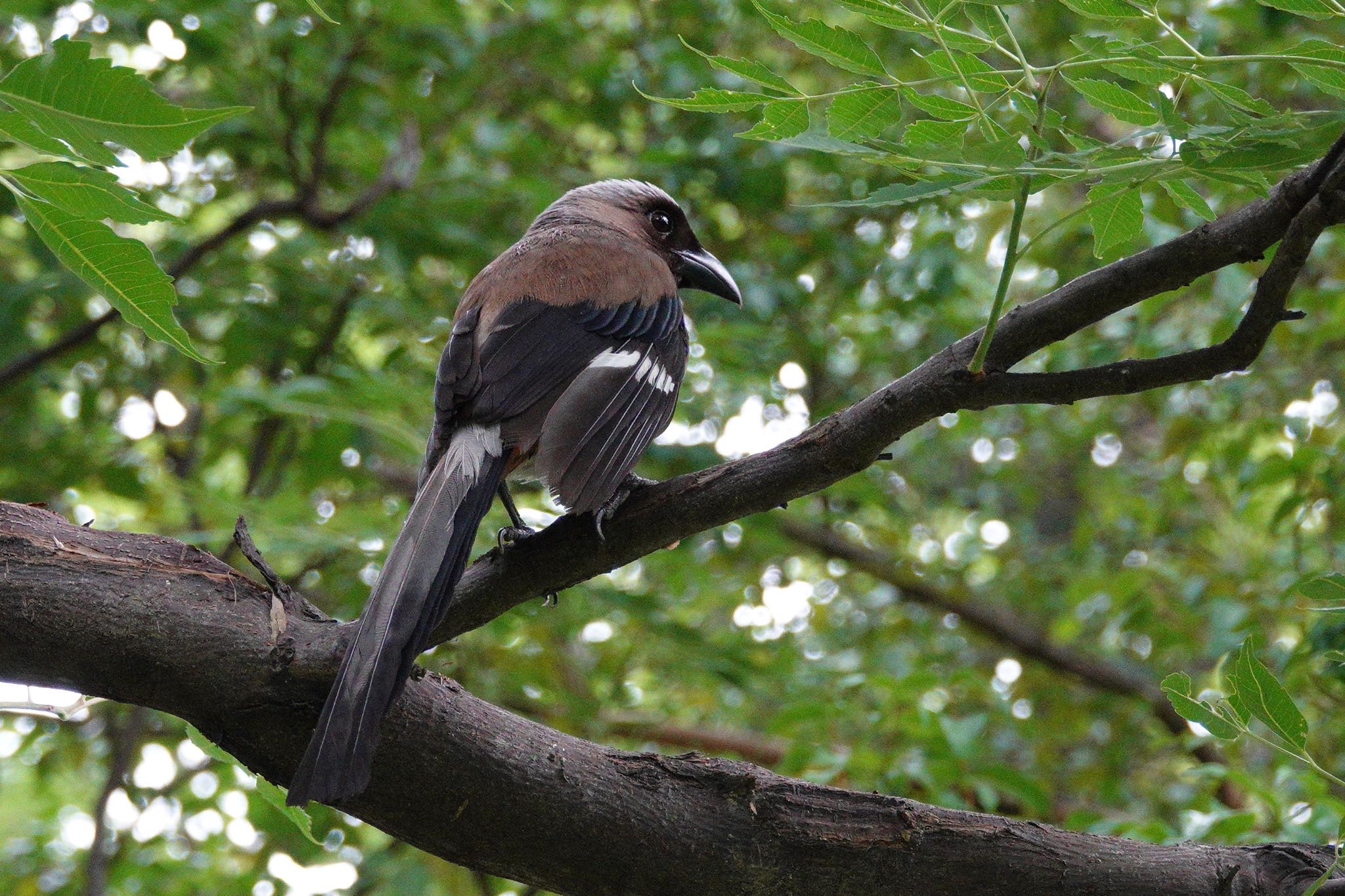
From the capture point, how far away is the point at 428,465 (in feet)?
8.59

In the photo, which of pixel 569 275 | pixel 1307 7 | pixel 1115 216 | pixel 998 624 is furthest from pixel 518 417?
pixel 998 624

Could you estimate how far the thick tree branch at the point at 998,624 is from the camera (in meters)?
5.70

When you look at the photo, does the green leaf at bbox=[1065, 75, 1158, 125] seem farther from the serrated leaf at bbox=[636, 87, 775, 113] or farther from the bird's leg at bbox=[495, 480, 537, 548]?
the bird's leg at bbox=[495, 480, 537, 548]

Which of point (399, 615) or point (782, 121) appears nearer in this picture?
point (782, 121)

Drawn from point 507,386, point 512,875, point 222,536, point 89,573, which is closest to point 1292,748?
point 512,875

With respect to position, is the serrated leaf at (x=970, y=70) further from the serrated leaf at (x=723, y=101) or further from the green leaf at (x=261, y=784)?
the green leaf at (x=261, y=784)

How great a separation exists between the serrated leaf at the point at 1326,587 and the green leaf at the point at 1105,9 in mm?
876

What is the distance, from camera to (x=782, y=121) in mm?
1781

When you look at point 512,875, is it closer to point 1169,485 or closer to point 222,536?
point 222,536

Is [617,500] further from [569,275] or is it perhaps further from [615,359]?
[569,275]

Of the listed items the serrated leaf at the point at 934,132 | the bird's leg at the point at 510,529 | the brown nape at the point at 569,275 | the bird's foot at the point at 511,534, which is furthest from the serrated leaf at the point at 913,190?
the brown nape at the point at 569,275

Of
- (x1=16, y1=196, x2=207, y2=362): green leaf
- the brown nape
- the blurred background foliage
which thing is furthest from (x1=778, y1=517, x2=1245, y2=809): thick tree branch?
(x1=16, y1=196, x2=207, y2=362): green leaf

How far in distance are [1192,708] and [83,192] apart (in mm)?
1780

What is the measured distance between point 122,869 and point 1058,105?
16.8ft
